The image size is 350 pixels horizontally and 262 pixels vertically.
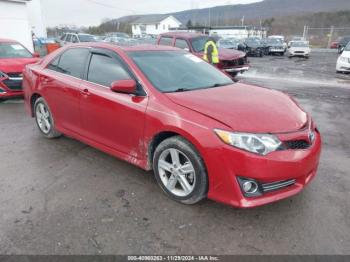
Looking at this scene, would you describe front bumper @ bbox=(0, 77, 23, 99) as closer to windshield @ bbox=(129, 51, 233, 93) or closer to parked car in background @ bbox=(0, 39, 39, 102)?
parked car in background @ bbox=(0, 39, 39, 102)

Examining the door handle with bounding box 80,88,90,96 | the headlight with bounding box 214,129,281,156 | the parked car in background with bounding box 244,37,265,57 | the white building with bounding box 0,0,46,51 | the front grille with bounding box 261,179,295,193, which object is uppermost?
the white building with bounding box 0,0,46,51

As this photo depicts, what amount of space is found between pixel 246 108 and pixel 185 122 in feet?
2.20

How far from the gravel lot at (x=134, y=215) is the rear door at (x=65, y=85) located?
58 centimetres

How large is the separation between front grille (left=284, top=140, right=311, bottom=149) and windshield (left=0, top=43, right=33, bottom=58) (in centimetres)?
851

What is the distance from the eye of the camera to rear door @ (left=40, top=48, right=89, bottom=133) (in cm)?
436

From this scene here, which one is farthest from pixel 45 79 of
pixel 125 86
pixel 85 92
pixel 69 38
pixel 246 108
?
pixel 69 38

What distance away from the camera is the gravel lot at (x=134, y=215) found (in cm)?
270

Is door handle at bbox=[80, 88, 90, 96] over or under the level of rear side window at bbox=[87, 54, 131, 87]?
under

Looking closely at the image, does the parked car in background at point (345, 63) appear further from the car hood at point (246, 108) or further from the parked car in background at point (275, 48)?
the parked car in background at point (275, 48)

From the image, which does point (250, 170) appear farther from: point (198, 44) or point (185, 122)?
point (198, 44)

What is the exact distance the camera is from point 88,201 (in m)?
3.39

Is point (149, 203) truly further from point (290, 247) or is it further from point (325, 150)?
point (325, 150)

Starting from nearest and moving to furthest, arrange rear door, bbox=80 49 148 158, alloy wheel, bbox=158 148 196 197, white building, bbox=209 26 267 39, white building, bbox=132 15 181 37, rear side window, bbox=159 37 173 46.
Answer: alloy wheel, bbox=158 148 196 197
rear door, bbox=80 49 148 158
rear side window, bbox=159 37 173 46
white building, bbox=209 26 267 39
white building, bbox=132 15 181 37

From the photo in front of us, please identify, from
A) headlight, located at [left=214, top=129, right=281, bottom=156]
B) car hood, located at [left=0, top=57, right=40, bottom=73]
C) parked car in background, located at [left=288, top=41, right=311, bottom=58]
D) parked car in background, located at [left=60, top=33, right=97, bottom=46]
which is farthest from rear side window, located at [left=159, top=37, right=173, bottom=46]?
parked car in background, located at [left=288, top=41, right=311, bottom=58]
